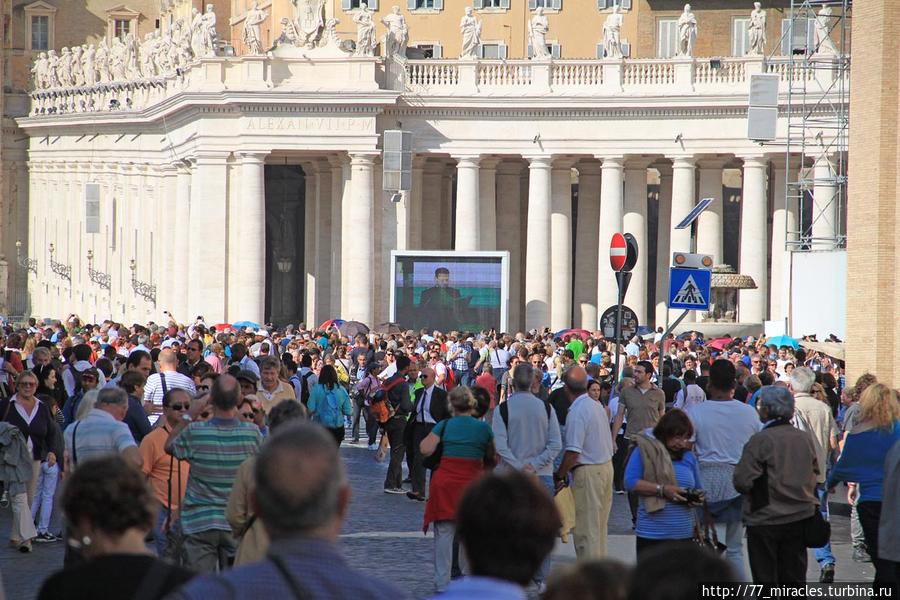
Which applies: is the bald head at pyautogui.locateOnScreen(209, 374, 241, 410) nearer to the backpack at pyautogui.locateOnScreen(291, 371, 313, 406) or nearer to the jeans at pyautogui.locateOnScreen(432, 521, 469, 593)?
the jeans at pyautogui.locateOnScreen(432, 521, 469, 593)

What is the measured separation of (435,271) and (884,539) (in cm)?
3783

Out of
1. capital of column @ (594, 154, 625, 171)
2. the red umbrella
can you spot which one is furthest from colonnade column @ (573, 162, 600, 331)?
the red umbrella

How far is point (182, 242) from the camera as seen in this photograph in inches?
2354

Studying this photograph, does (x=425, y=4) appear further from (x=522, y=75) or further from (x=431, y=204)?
(x=522, y=75)

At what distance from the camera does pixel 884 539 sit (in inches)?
466

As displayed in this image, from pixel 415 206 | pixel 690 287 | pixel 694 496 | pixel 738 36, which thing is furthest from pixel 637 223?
pixel 694 496

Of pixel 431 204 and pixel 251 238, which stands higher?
pixel 431 204

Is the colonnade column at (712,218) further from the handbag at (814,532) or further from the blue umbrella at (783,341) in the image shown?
the handbag at (814,532)

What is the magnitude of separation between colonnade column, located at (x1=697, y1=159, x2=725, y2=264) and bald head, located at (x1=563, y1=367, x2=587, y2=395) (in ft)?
125

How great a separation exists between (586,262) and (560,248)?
3186mm

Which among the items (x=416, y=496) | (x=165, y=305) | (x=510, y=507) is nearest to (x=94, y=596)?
(x=510, y=507)

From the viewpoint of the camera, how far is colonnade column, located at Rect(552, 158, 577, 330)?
5625 centimetres

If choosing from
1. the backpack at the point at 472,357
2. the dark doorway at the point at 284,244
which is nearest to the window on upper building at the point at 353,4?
the dark doorway at the point at 284,244

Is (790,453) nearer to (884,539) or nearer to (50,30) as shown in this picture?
(884,539)
